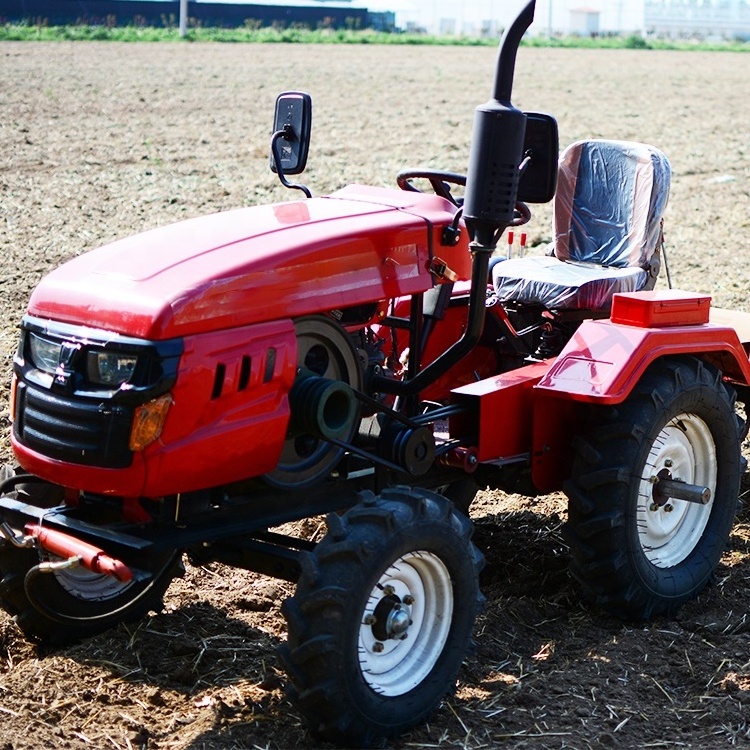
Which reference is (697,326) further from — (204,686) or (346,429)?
(204,686)

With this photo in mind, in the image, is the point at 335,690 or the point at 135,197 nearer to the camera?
the point at 335,690

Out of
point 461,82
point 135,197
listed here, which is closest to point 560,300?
point 135,197

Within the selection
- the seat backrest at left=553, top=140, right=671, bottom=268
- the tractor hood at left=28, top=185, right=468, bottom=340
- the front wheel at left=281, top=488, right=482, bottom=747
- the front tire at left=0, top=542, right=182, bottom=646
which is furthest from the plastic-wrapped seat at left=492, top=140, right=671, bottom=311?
the front tire at left=0, top=542, right=182, bottom=646

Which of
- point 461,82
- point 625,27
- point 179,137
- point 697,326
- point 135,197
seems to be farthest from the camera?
point 625,27

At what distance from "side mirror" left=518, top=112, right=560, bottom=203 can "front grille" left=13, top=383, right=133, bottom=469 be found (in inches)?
59.0

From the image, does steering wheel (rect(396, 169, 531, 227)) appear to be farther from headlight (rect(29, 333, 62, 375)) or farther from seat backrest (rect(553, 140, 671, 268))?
headlight (rect(29, 333, 62, 375))

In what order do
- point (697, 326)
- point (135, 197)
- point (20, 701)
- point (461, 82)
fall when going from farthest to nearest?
1. point (461, 82)
2. point (135, 197)
3. point (697, 326)
4. point (20, 701)

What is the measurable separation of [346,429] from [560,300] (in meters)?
1.39

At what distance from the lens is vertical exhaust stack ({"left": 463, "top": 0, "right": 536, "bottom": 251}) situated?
12.2ft

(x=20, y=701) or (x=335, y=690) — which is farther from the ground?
(x=335, y=690)

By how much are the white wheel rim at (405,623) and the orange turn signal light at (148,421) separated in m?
0.75

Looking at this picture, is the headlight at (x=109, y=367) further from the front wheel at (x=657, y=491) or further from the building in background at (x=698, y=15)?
the building in background at (x=698, y=15)

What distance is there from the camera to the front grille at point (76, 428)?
340 centimetres

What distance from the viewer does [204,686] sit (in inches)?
155
